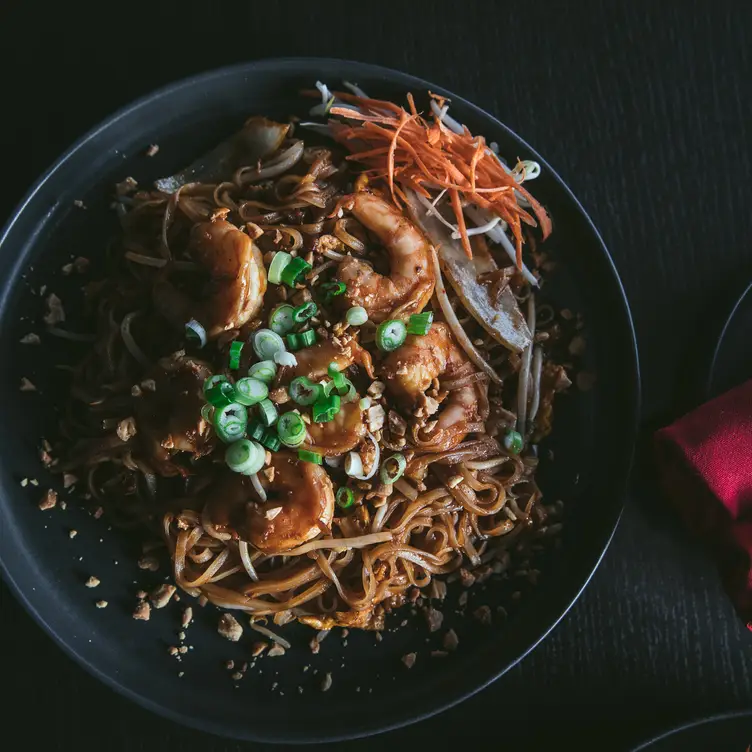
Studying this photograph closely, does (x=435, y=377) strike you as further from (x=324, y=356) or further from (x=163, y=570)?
(x=163, y=570)

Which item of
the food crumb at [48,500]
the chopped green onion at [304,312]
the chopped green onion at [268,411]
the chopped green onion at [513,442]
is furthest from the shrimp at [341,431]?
the food crumb at [48,500]

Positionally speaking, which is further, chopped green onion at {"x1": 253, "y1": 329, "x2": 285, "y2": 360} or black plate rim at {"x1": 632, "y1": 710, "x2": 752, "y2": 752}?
black plate rim at {"x1": 632, "y1": 710, "x2": 752, "y2": 752}

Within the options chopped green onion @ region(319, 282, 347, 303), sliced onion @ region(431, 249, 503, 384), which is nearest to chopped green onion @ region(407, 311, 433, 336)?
sliced onion @ region(431, 249, 503, 384)

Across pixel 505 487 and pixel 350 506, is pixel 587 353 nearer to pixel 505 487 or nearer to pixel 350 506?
pixel 505 487

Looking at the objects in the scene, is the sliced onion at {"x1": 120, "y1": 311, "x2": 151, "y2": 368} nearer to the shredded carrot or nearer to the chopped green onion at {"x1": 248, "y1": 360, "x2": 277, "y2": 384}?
the chopped green onion at {"x1": 248, "y1": 360, "x2": 277, "y2": 384}

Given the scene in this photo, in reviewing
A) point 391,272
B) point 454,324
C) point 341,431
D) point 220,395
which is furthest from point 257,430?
point 454,324

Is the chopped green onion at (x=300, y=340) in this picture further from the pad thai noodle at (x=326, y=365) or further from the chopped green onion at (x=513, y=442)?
the chopped green onion at (x=513, y=442)
